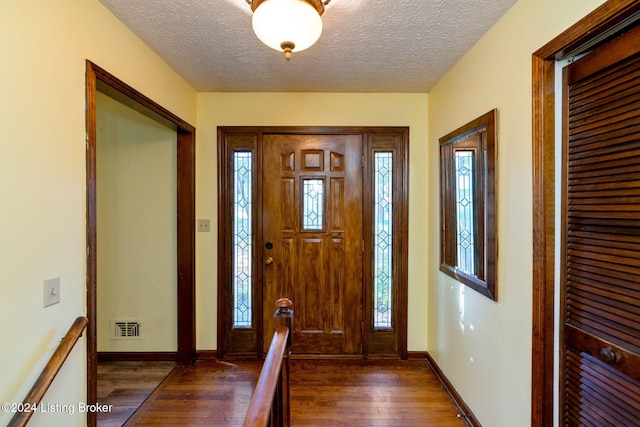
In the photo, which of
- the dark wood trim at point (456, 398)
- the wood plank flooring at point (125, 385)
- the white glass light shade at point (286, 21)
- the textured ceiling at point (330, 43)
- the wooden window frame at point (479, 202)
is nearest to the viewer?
the white glass light shade at point (286, 21)

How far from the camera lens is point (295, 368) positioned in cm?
266

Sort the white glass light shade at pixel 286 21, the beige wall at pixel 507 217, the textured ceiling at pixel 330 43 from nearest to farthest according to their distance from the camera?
the white glass light shade at pixel 286 21 → the beige wall at pixel 507 217 → the textured ceiling at pixel 330 43

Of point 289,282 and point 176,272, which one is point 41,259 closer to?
point 176,272

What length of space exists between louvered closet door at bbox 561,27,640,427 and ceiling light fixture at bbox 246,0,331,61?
1.12m

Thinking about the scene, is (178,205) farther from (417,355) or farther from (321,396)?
(417,355)

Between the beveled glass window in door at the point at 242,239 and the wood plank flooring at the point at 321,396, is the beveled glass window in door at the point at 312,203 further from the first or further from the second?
the wood plank flooring at the point at 321,396

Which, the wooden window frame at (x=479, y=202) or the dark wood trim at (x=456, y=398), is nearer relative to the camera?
the wooden window frame at (x=479, y=202)

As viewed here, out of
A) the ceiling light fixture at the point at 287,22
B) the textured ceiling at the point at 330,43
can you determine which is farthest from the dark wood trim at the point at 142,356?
the ceiling light fixture at the point at 287,22

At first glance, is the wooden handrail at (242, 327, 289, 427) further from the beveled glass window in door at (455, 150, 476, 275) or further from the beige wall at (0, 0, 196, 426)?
the beveled glass window in door at (455, 150, 476, 275)

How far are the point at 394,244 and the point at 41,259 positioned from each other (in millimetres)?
2401

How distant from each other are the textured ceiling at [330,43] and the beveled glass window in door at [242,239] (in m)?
0.70

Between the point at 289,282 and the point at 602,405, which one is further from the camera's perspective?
the point at 289,282

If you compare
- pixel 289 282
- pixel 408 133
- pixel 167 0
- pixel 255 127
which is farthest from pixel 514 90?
pixel 289 282

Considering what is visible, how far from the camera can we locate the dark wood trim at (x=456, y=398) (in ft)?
6.43
